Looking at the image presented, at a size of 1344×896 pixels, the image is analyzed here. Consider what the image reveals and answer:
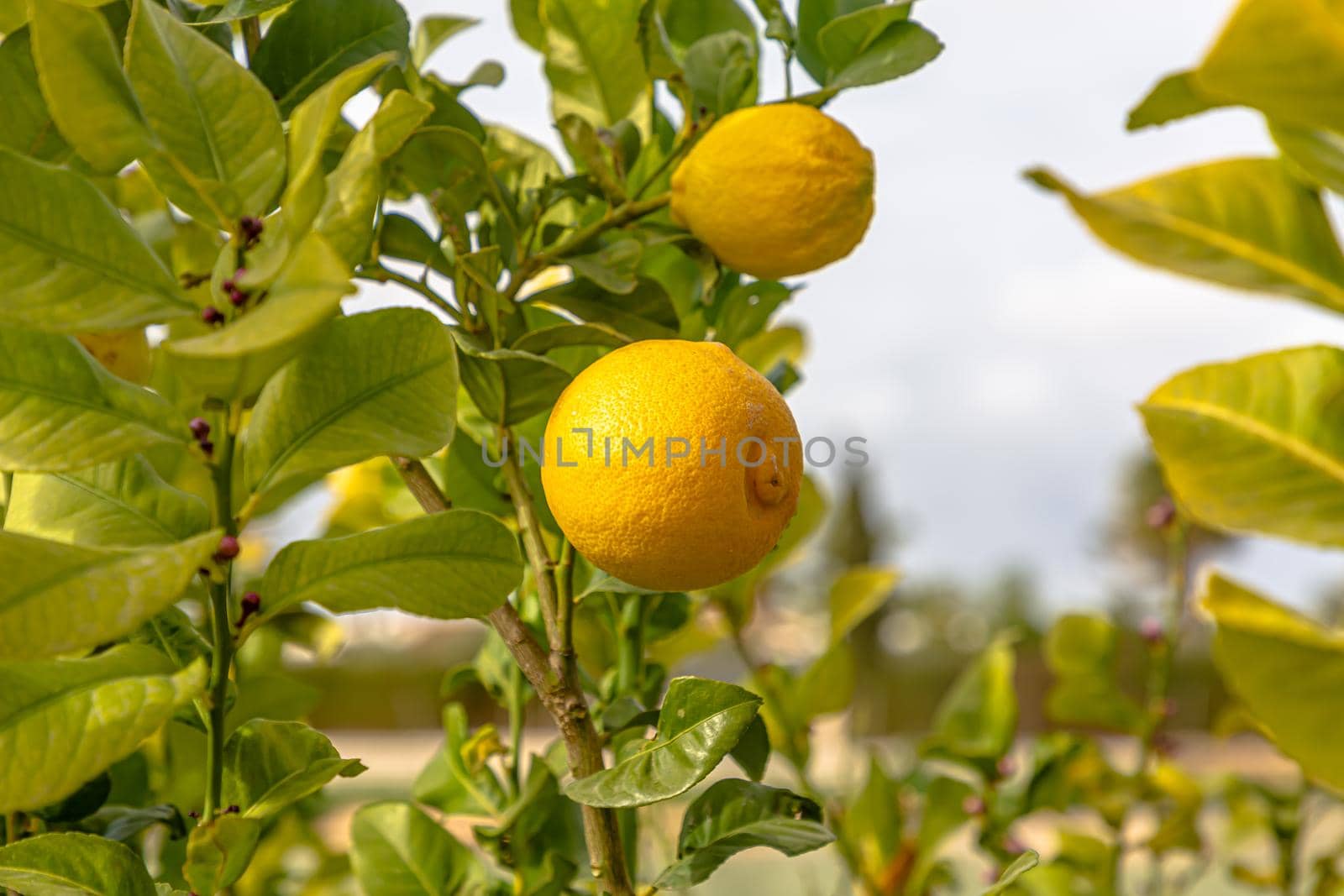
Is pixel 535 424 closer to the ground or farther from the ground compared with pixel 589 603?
farther from the ground

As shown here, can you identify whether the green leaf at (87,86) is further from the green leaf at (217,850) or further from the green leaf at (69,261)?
the green leaf at (217,850)

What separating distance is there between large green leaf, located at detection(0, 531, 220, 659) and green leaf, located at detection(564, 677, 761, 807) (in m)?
0.18

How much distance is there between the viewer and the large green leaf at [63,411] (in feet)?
1.28

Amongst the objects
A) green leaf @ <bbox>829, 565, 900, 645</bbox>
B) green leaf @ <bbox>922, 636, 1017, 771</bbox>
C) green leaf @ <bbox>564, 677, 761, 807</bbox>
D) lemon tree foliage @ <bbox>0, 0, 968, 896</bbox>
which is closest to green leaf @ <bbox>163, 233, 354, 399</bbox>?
lemon tree foliage @ <bbox>0, 0, 968, 896</bbox>

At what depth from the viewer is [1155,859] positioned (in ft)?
3.67

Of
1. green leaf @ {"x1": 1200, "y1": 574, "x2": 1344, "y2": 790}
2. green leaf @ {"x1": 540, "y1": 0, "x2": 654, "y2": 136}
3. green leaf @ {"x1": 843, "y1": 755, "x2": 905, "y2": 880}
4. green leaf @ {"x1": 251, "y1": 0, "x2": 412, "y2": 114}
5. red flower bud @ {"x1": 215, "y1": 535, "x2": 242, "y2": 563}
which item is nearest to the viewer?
green leaf @ {"x1": 1200, "y1": 574, "x2": 1344, "y2": 790}

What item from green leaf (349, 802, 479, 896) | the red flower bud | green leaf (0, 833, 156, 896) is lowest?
green leaf (349, 802, 479, 896)

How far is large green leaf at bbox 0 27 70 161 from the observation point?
49 cm

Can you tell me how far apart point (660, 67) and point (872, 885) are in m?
0.67

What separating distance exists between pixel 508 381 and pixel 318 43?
182 millimetres

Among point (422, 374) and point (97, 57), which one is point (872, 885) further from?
point (97, 57)

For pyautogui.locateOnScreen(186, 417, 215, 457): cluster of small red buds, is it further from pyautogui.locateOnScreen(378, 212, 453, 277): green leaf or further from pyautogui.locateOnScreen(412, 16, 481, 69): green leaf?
pyautogui.locateOnScreen(412, 16, 481, 69): green leaf

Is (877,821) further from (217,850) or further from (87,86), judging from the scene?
(87,86)

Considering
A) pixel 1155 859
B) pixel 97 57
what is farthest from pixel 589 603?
pixel 1155 859
